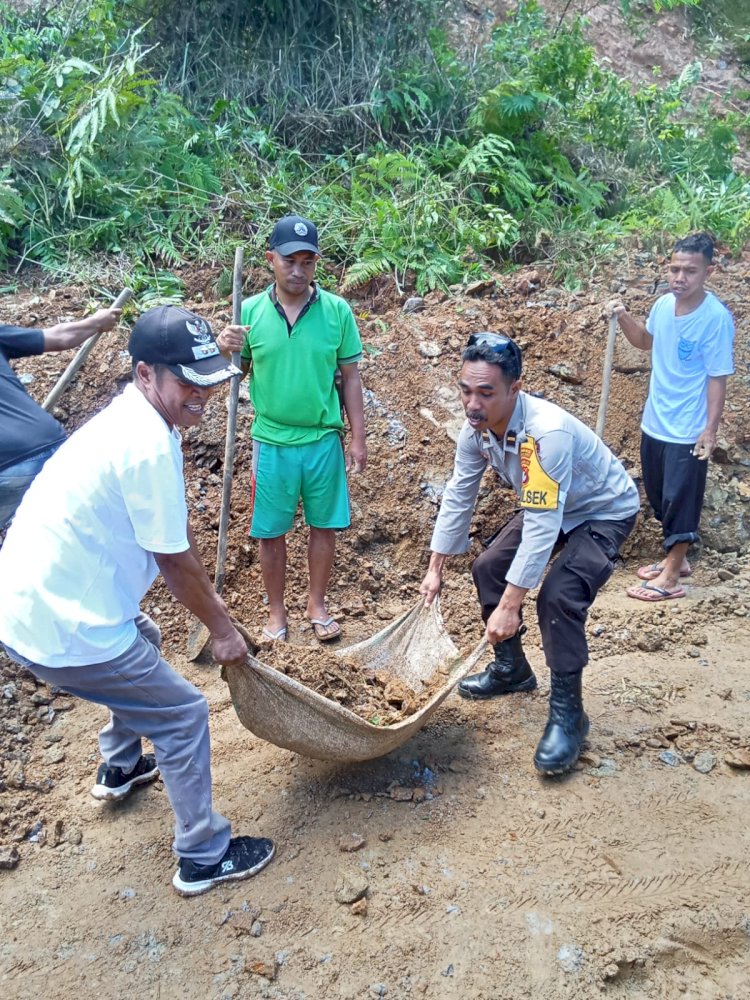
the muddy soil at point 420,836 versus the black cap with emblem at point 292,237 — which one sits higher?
the black cap with emblem at point 292,237

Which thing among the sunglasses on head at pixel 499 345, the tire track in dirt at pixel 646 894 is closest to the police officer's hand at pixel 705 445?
the sunglasses on head at pixel 499 345

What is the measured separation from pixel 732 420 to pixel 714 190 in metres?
3.17

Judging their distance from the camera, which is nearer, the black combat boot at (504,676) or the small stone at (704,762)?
the small stone at (704,762)

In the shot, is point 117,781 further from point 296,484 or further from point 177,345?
point 177,345

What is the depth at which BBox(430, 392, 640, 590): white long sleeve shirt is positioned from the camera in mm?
2797

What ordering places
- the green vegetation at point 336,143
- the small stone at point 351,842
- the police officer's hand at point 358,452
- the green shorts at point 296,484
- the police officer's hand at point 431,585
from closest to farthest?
the small stone at point 351,842 < the police officer's hand at point 431,585 < the green shorts at point 296,484 < the police officer's hand at point 358,452 < the green vegetation at point 336,143

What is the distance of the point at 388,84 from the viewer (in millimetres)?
7289

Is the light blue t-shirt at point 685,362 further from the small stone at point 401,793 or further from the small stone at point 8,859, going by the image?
the small stone at point 8,859

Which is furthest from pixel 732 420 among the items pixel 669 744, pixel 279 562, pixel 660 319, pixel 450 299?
pixel 279 562

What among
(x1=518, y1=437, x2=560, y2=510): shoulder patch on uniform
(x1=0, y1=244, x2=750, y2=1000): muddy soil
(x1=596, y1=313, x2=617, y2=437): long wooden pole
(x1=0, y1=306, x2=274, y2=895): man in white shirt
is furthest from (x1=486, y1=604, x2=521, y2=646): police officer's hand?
(x1=596, y1=313, x2=617, y2=437): long wooden pole

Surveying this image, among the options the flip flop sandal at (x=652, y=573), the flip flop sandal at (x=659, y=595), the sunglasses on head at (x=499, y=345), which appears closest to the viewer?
the sunglasses on head at (x=499, y=345)

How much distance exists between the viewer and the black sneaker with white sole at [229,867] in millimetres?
2682

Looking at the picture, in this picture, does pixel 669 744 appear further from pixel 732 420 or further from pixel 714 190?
pixel 714 190

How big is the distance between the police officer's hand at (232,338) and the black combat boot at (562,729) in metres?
1.89
